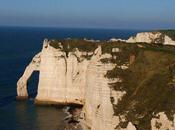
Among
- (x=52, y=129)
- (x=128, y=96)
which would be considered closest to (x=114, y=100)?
(x=128, y=96)

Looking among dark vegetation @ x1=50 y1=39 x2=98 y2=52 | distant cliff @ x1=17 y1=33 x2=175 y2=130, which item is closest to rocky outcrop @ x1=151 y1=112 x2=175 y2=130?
distant cliff @ x1=17 y1=33 x2=175 y2=130

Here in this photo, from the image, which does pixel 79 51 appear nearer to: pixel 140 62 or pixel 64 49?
pixel 64 49

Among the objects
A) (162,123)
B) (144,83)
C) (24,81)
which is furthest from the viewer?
(24,81)

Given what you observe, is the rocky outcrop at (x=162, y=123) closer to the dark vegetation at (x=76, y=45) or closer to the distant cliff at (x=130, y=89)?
the distant cliff at (x=130, y=89)

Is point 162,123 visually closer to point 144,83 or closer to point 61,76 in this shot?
point 144,83

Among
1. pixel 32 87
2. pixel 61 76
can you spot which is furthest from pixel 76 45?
pixel 32 87

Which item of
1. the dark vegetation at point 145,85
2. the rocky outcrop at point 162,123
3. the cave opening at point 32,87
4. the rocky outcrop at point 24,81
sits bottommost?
the cave opening at point 32,87

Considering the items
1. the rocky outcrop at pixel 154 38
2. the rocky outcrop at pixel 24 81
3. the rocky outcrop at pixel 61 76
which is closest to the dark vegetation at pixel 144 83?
the rocky outcrop at pixel 61 76

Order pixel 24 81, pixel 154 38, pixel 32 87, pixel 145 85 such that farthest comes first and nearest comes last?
pixel 154 38 < pixel 32 87 < pixel 24 81 < pixel 145 85

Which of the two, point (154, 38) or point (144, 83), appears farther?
point (154, 38)
